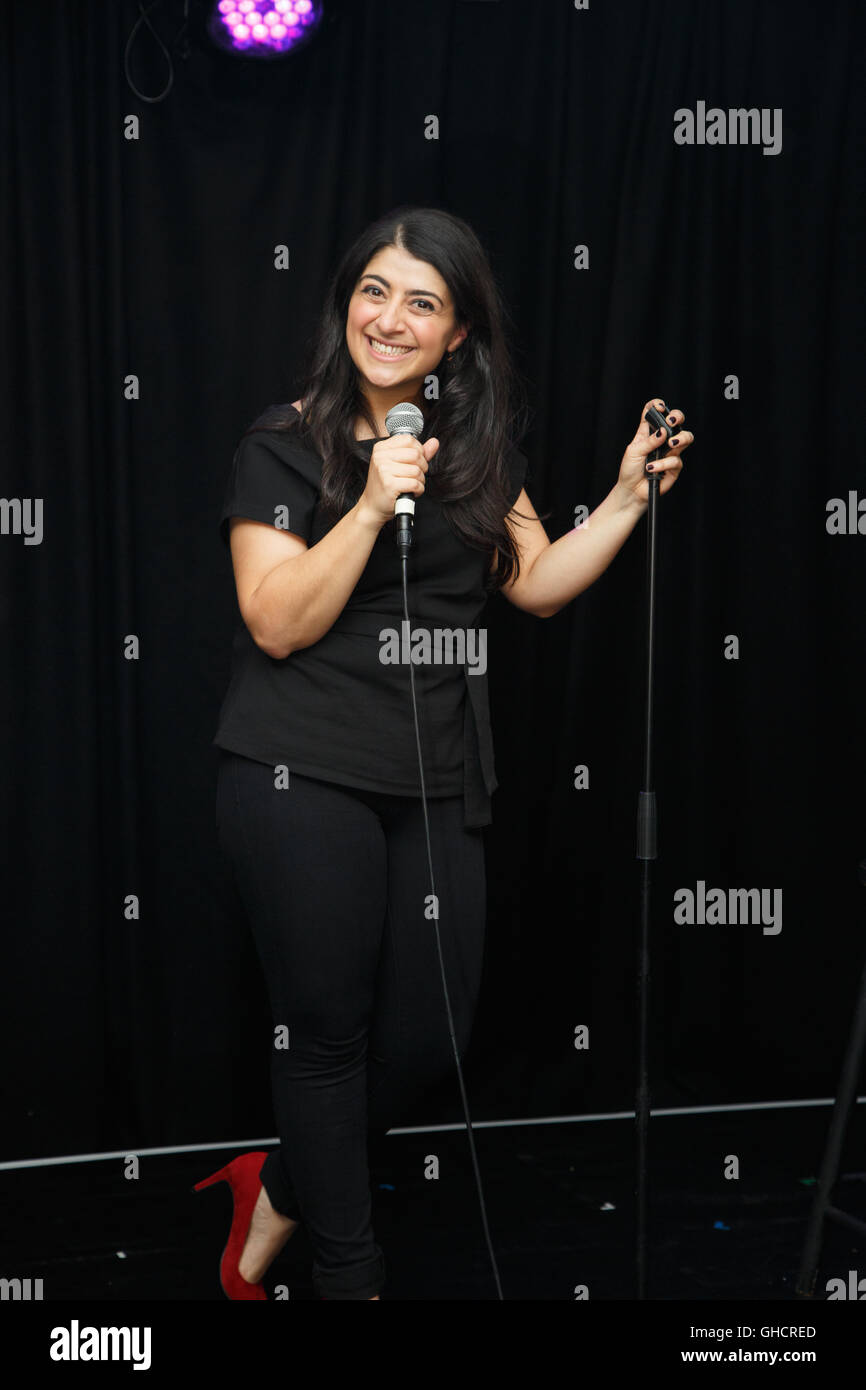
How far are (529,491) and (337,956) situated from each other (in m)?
1.50

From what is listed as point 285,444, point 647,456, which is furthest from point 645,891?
point 285,444

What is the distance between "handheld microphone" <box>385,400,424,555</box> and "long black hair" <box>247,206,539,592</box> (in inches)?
6.3

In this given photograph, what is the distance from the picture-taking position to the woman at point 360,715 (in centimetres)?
179

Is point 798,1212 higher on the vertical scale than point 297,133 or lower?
lower

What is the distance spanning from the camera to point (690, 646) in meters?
3.12

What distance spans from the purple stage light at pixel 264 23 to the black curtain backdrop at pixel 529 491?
11cm

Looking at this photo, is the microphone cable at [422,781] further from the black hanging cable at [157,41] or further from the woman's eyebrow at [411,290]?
the black hanging cable at [157,41]

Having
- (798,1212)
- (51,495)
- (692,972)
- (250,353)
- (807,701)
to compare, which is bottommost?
(798,1212)

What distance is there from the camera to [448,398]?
2.03m

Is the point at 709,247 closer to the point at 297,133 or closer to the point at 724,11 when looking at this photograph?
the point at 724,11

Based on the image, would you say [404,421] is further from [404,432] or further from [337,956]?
[337,956]

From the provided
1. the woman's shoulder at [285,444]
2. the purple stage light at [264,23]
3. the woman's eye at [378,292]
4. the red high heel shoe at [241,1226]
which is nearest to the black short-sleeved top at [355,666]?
the woman's shoulder at [285,444]
